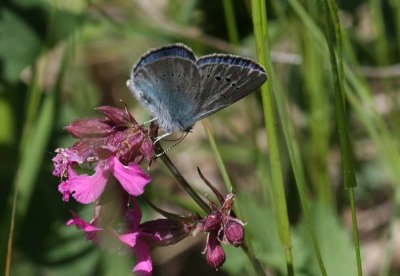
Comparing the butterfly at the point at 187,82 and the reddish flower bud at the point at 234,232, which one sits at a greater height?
the butterfly at the point at 187,82

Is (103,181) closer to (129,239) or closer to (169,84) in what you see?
(129,239)

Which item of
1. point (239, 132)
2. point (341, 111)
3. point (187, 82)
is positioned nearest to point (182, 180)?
point (187, 82)

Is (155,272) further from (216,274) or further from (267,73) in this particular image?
(267,73)

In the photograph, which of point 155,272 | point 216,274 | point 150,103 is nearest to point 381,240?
point 216,274

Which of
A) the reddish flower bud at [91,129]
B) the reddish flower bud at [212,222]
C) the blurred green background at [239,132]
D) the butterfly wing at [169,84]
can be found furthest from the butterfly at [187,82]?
the blurred green background at [239,132]

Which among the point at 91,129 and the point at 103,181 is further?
the point at 91,129

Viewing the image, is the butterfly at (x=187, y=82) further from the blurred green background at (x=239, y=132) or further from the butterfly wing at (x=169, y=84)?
the blurred green background at (x=239, y=132)

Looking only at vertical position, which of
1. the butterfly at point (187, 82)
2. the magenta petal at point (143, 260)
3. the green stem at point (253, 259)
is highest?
the butterfly at point (187, 82)
